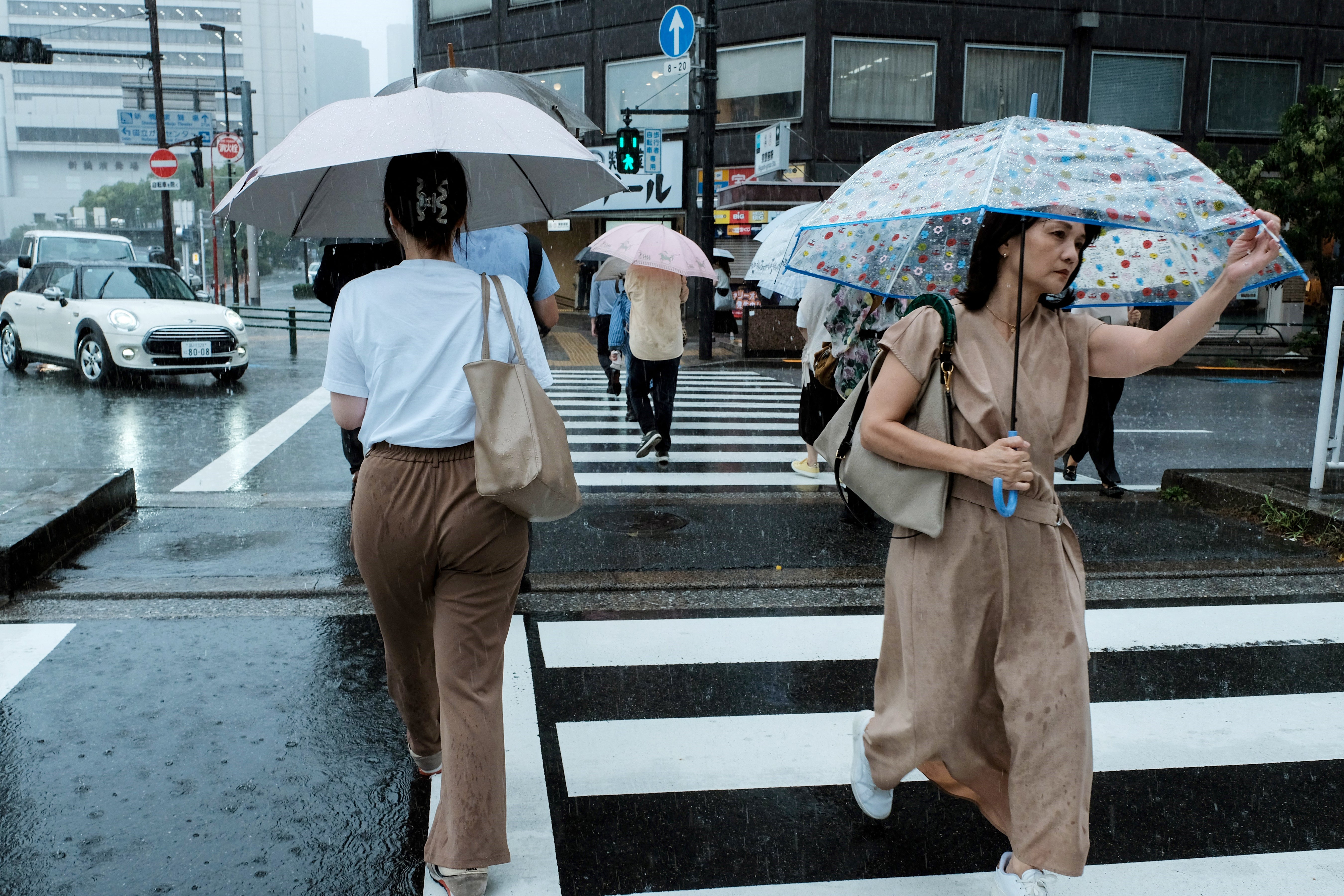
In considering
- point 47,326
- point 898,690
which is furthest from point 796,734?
point 47,326

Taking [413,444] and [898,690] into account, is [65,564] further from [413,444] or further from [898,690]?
[898,690]

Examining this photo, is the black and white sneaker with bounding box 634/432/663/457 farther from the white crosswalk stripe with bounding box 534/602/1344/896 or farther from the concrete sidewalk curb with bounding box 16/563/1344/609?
the white crosswalk stripe with bounding box 534/602/1344/896

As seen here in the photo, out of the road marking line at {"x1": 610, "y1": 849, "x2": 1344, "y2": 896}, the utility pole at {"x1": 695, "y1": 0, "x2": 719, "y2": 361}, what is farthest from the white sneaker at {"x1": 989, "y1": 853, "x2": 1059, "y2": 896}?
the utility pole at {"x1": 695, "y1": 0, "x2": 719, "y2": 361}

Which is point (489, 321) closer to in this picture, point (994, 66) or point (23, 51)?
point (23, 51)

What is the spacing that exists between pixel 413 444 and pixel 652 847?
1.34m

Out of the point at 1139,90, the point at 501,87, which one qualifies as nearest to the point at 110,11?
the point at 1139,90

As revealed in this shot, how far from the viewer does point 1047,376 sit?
267cm

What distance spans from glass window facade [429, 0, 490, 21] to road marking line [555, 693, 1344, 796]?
3199 cm

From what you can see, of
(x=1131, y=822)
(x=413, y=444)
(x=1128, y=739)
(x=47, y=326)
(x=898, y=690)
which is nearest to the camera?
(x=413, y=444)

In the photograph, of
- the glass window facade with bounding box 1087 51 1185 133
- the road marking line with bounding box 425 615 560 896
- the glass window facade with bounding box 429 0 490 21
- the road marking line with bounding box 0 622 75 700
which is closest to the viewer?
the road marking line with bounding box 425 615 560 896

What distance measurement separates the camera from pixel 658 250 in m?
8.16

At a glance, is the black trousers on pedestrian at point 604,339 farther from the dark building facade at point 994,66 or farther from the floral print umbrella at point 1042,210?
the dark building facade at point 994,66

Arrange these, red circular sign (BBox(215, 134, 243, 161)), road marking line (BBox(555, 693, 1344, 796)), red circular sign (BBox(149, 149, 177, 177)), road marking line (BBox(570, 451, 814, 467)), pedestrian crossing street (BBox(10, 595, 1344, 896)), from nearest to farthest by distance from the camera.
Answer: pedestrian crossing street (BBox(10, 595, 1344, 896)) < road marking line (BBox(555, 693, 1344, 796)) < road marking line (BBox(570, 451, 814, 467)) < red circular sign (BBox(149, 149, 177, 177)) < red circular sign (BBox(215, 134, 243, 161))

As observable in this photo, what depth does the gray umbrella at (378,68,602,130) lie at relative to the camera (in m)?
4.70
